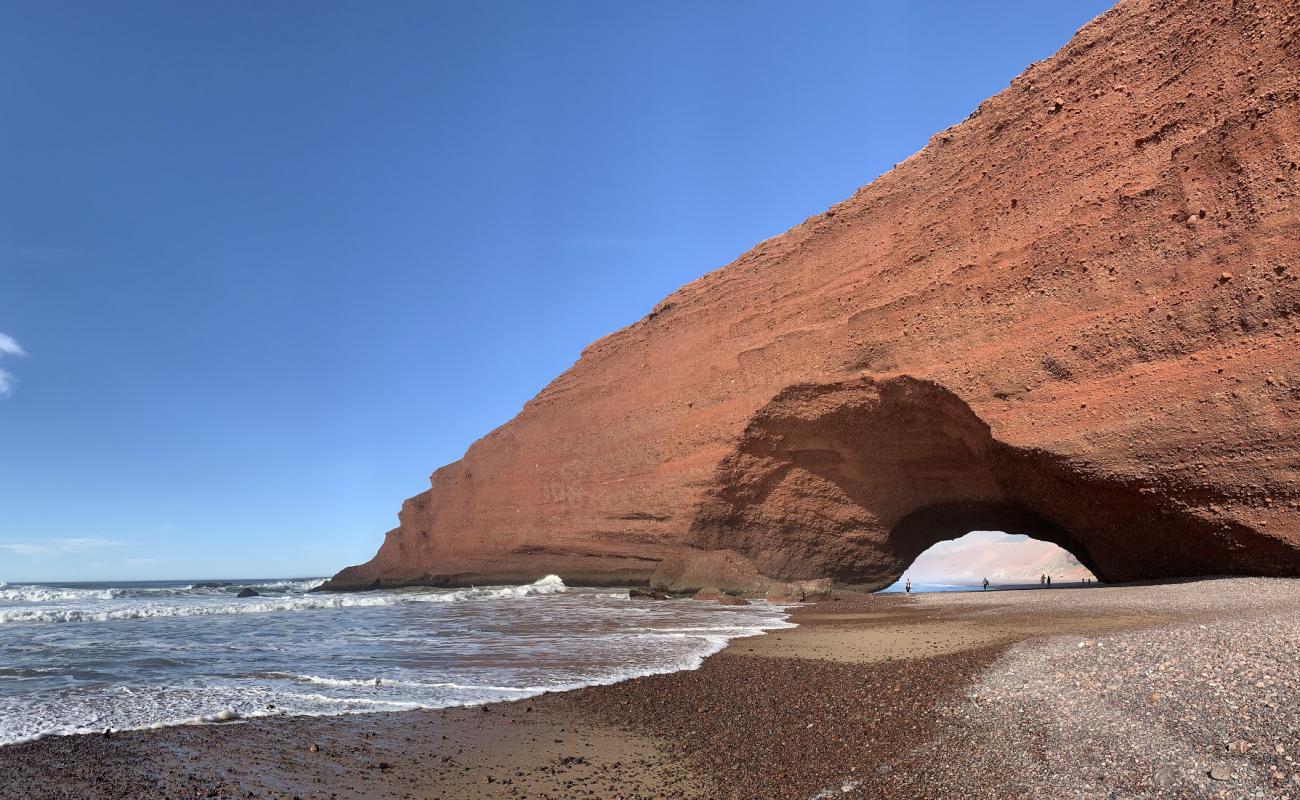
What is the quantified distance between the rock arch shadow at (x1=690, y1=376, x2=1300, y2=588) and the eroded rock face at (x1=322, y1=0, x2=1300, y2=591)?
0.24 feet

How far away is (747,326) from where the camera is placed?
2255cm

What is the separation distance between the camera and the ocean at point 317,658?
6.46 metres

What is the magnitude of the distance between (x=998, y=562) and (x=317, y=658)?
375ft

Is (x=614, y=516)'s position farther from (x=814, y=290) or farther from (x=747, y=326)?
(x=814, y=290)

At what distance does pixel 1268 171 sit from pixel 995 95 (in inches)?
281

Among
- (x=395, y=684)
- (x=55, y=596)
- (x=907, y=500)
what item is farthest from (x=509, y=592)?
(x=55, y=596)

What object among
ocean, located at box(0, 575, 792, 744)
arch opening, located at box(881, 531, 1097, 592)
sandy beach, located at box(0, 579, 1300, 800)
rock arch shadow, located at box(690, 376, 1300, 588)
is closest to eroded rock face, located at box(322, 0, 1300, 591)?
rock arch shadow, located at box(690, 376, 1300, 588)

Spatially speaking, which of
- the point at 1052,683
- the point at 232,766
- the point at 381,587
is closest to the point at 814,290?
the point at 1052,683

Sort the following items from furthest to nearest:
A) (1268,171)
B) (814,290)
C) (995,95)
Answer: (814,290) < (995,95) < (1268,171)

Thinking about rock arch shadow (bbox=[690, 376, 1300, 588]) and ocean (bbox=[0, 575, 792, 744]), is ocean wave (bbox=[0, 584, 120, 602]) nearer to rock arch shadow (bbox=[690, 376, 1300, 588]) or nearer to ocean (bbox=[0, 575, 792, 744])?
ocean (bbox=[0, 575, 792, 744])

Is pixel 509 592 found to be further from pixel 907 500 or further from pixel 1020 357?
pixel 1020 357

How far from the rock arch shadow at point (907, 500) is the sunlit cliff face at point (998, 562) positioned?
156ft

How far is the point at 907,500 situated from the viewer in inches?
781

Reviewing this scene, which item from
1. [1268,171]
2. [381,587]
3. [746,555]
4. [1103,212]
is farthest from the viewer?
[381,587]
